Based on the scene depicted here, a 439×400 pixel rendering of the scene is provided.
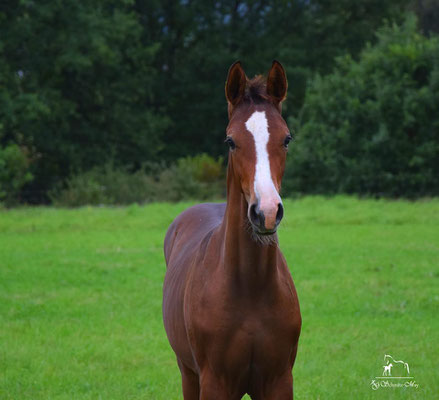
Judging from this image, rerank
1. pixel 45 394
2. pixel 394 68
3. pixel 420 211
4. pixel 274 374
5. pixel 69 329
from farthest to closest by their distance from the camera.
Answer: pixel 394 68 < pixel 420 211 < pixel 69 329 < pixel 45 394 < pixel 274 374

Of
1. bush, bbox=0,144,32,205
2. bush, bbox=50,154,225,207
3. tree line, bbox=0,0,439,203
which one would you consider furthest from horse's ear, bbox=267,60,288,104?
bush, bbox=0,144,32,205

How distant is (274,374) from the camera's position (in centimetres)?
350

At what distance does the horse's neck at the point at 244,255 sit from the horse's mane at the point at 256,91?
47 centimetres

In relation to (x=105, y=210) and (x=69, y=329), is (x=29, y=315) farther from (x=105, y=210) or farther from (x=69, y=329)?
(x=105, y=210)

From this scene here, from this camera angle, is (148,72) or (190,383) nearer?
(190,383)

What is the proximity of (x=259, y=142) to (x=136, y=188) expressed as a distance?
983 inches

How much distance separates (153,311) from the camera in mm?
8648

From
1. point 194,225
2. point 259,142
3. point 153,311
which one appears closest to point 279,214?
point 259,142

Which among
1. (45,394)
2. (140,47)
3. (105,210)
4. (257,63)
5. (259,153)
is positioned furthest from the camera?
(257,63)

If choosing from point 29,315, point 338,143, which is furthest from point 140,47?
point 29,315

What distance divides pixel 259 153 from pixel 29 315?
247 inches

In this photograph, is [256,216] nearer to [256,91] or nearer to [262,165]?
[262,165]

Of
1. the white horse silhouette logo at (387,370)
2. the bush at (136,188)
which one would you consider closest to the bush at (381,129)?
the bush at (136,188)

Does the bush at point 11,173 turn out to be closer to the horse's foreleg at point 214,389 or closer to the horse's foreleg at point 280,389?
the horse's foreleg at point 214,389
